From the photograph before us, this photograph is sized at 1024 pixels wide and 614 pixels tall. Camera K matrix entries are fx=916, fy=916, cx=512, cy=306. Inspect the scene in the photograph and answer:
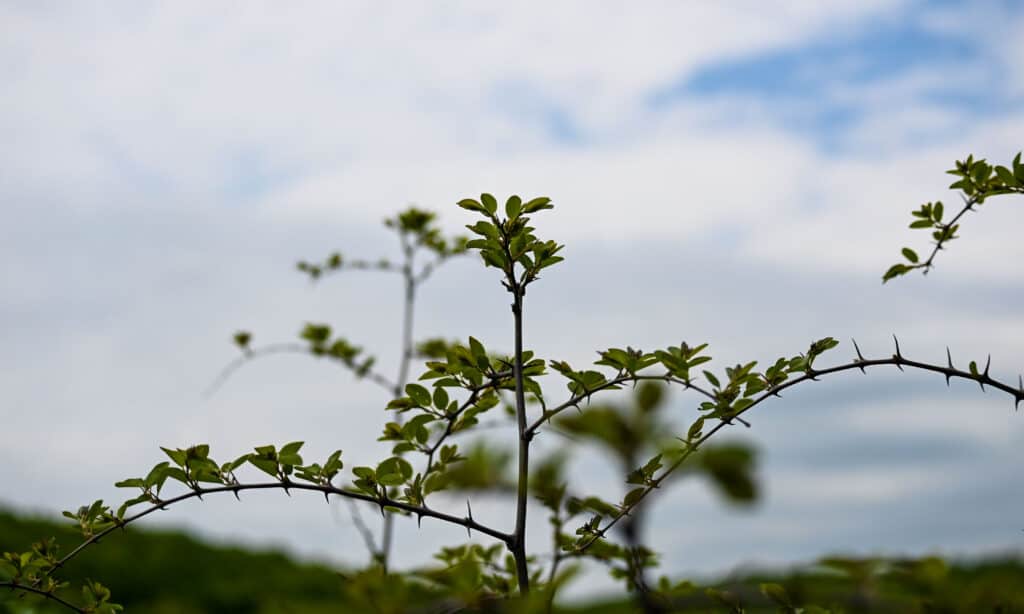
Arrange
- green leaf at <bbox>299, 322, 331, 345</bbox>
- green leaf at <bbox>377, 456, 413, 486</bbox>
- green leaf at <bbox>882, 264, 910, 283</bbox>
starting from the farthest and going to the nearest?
green leaf at <bbox>299, 322, 331, 345</bbox>, green leaf at <bbox>882, 264, 910, 283</bbox>, green leaf at <bbox>377, 456, 413, 486</bbox>

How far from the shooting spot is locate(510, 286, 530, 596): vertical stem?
5.99 feet

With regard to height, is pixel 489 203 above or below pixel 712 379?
above

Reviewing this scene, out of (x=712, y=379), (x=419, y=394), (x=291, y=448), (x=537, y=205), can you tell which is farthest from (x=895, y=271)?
(x=291, y=448)

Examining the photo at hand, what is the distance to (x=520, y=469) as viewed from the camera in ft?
6.16

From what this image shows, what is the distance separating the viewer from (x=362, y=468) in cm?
200

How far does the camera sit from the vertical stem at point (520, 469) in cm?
183

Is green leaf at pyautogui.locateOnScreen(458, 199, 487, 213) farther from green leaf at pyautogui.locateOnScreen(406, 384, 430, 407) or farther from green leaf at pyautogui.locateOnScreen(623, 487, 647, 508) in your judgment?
green leaf at pyautogui.locateOnScreen(623, 487, 647, 508)

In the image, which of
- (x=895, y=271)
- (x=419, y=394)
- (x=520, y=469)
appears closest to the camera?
(x=520, y=469)

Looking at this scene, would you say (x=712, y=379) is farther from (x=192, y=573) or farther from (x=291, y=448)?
(x=192, y=573)

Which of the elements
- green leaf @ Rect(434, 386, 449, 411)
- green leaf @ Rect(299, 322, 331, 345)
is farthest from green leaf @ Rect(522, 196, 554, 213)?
green leaf @ Rect(299, 322, 331, 345)

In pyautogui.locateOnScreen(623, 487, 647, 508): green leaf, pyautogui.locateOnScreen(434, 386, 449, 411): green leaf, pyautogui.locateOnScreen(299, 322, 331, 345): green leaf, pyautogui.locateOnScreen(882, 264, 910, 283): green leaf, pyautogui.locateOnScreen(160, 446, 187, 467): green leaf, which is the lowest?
pyautogui.locateOnScreen(623, 487, 647, 508): green leaf

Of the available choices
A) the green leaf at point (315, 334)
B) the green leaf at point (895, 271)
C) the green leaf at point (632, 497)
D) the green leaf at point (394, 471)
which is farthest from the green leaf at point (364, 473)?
the green leaf at point (315, 334)

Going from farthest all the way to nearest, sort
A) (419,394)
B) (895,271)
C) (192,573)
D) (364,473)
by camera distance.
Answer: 1. (192,573)
2. (895,271)
3. (419,394)
4. (364,473)

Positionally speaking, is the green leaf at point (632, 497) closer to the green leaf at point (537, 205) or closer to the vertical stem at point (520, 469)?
the vertical stem at point (520, 469)
